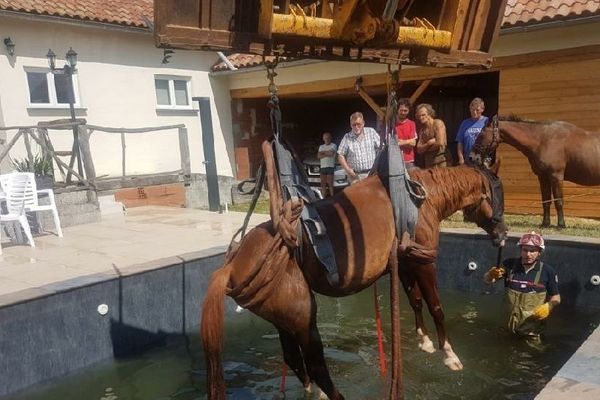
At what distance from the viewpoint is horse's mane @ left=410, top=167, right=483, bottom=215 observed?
381cm

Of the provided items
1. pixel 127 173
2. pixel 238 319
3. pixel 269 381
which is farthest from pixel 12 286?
pixel 127 173

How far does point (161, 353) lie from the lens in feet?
16.5

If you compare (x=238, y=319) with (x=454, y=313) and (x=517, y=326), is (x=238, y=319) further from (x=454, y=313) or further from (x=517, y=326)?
(x=517, y=326)

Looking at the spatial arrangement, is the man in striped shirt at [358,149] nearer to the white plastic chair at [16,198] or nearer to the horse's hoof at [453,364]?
the horse's hoof at [453,364]

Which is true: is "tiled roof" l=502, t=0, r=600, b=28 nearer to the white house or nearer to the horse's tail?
the horse's tail

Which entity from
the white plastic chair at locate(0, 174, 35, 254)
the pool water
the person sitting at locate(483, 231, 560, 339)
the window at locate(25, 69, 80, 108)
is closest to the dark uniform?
the person sitting at locate(483, 231, 560, 339)

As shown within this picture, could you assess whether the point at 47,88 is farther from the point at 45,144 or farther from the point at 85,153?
the point at 45,144

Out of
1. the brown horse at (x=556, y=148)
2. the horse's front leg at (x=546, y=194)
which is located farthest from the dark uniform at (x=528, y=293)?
the horse's front leg at (x=546, y=194)

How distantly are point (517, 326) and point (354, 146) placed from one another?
326 centimetres

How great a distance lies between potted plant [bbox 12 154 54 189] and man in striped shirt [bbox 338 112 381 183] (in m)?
5.01

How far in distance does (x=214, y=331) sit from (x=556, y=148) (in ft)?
19.5

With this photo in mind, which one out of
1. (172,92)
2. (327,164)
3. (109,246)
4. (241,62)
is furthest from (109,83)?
(109,246)

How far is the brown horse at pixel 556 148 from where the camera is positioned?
7.00m

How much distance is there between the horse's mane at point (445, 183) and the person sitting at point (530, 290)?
40.4 inches
